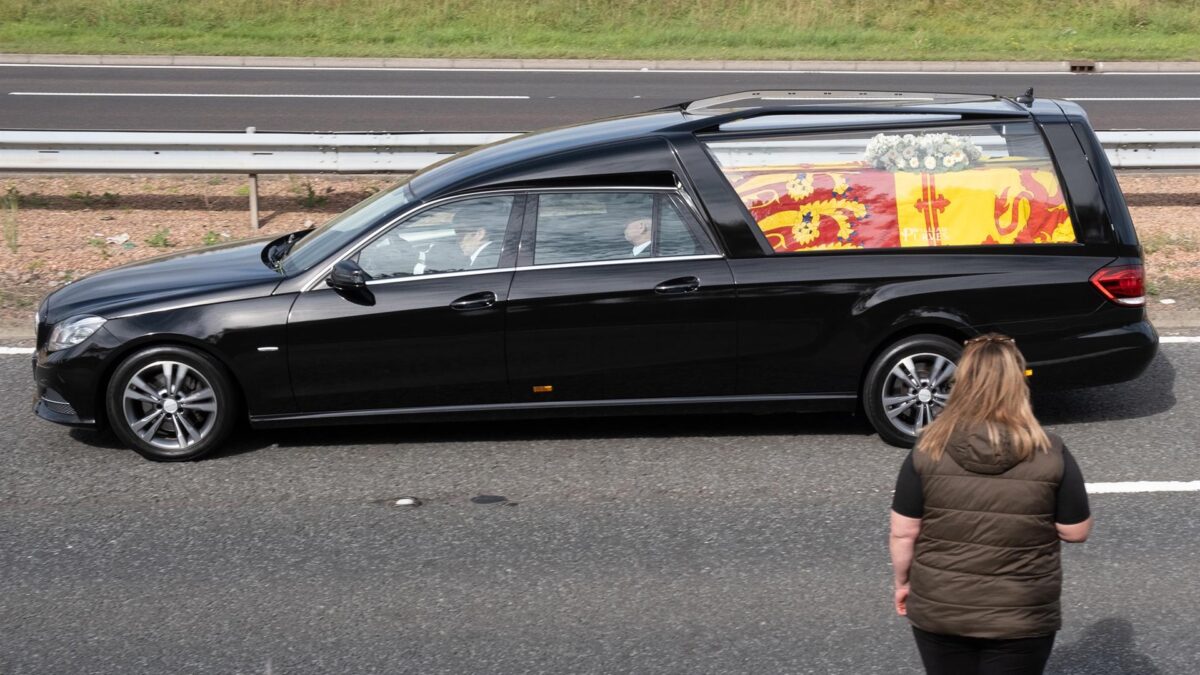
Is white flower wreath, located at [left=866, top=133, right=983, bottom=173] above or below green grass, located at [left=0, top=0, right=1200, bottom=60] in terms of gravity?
below

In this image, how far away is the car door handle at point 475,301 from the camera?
6.65 metres

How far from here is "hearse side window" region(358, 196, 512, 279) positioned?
266 inches

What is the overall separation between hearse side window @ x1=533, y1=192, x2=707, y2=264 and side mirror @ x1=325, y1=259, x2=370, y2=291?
874mm

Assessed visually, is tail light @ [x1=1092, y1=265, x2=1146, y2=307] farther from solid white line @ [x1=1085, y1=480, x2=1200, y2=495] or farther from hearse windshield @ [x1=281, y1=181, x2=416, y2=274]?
hearse windshield @ [x1=281, y1=181, x2=416, y2=274]

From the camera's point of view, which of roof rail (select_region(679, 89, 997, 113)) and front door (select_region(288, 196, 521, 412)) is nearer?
front door (select_region(288, 196, 521, 412))

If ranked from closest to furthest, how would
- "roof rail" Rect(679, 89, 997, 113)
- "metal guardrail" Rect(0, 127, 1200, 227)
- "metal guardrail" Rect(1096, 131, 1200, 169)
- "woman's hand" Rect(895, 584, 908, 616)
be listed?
"woman's hand" Rect(895, 584, 908, 616), "roof rail" Rect(679, 89, 997, 113), "metal guardrail" Rect(0, 127, 1200, 227), "metal guardrail" Rect(1096, 131, 1200, 169)

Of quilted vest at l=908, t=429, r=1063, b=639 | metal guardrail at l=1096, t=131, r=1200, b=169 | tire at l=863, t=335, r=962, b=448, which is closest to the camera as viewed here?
quilted vest at l=908, t=429, r=1063, b=639

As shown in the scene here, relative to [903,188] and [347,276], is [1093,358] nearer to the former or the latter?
[903,188]

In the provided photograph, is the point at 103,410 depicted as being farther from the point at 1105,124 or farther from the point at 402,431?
the point at 1105,124

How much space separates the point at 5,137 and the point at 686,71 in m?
14.2

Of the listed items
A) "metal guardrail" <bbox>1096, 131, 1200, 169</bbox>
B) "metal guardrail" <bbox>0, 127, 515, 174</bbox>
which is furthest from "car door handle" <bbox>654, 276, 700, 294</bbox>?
"metal guardrail" <bbox>1096, 131, 1200, 169</bbox>

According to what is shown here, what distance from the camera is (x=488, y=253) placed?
677 cm

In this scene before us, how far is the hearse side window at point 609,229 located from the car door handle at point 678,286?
155mm

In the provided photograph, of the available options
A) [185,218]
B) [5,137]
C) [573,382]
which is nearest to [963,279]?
[573,382]
